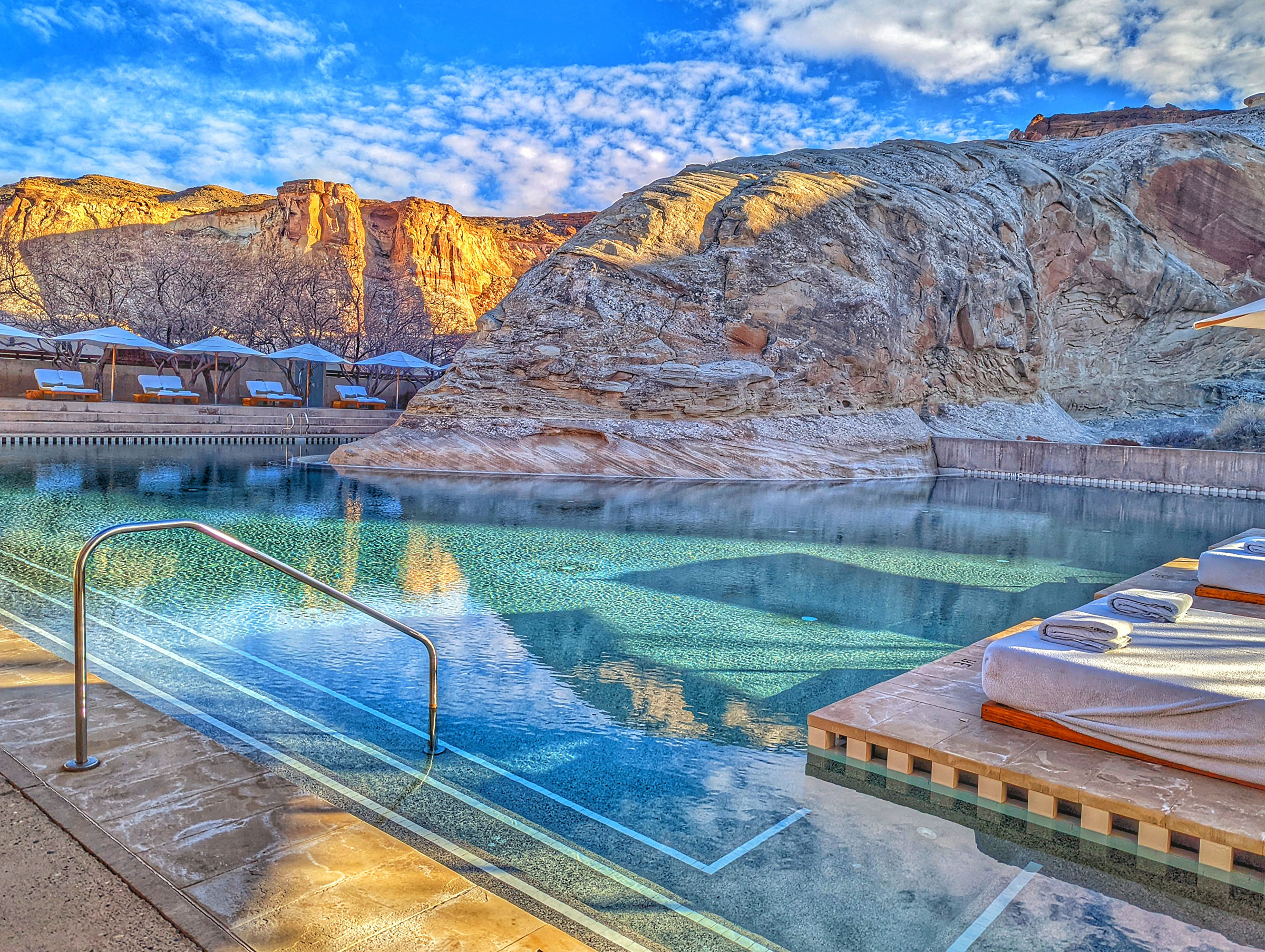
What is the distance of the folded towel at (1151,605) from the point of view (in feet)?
15.2

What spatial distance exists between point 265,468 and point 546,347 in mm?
6438

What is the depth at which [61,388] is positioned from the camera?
24.1 metres

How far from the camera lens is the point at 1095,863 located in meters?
3.00

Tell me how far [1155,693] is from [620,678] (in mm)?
2764

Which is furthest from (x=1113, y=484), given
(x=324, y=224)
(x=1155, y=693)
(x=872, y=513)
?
(x=324, y=224)

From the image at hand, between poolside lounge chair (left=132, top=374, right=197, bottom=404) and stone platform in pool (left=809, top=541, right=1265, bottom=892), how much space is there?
27236mm

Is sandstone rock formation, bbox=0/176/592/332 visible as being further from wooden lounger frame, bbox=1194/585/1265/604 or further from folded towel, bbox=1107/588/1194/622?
folded towel, bbox=1107/588/1194/622

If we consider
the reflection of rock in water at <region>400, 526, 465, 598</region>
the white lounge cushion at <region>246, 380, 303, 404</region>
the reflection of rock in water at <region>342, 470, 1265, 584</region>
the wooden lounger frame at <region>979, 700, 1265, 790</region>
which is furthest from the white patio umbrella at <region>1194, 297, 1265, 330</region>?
the white lounge cushion at <region>246, 380, 303, 404</region>

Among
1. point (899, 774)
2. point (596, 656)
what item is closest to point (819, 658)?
point (596, 656)

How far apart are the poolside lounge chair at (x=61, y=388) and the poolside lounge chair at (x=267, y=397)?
4.60 metres

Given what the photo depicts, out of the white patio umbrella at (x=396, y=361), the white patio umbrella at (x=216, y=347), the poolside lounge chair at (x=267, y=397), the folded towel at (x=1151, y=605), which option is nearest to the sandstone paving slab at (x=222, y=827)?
the folded towel at (x=1151, y=605)

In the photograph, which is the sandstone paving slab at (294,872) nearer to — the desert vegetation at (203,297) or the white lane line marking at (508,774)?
the white lane line marking at (508,774)

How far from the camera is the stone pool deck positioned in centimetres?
211

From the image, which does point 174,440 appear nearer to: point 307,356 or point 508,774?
point 307,356
